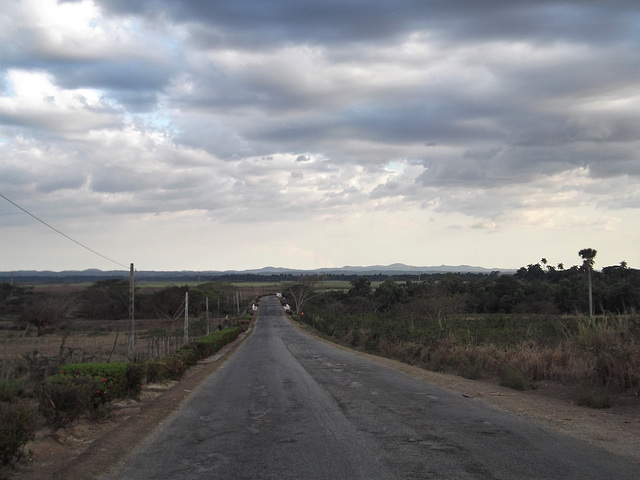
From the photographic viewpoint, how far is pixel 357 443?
7.86 m

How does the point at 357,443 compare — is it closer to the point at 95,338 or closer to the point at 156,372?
the point at 156,372

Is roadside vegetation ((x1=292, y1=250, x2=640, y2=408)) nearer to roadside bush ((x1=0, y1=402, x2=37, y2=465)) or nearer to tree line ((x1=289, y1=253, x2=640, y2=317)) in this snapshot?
tree line ((x1=289, y1=253, x2=640, y2=317))

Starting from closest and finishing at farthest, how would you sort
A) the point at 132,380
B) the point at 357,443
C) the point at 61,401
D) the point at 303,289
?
the point at 357,443 → the point at 61,401 → the point at 132,380 → the point at 303,289

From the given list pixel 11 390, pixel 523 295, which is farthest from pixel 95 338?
pixel 523 295

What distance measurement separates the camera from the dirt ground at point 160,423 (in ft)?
24.1

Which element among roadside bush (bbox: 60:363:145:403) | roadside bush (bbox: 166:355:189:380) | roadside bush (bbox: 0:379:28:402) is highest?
roadside bush (bbox: 60:363:145:403)

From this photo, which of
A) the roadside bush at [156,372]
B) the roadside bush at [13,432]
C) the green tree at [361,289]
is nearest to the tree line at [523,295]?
the green tree at [361,289]

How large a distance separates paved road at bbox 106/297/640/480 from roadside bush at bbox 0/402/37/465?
1.29 meters

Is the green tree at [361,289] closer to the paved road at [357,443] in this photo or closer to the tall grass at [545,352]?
the tall grass at [545,352]

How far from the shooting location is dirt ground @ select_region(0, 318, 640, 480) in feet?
24.1

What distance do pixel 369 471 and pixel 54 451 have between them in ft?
15.6

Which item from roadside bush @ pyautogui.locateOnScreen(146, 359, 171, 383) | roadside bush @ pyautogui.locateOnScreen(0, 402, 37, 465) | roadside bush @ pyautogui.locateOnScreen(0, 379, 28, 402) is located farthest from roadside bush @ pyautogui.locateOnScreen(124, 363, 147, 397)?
roadside bush @ pyautogui.locateOnScreen(0, 402, 37, 465)

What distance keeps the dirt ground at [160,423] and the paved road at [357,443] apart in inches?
15.5

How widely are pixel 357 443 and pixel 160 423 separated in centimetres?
427
